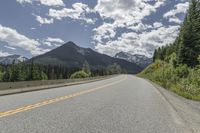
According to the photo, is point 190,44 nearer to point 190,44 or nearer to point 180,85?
point 190,44

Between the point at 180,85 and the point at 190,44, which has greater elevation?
the point at 190,44

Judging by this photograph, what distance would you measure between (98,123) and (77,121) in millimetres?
608

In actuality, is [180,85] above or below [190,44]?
below

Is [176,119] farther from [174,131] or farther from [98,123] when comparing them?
[98,123]

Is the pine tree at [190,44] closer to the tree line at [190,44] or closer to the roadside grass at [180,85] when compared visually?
the tree line at [190,44]

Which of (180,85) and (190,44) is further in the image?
(190,44)

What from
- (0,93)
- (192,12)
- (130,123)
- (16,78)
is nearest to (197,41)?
(192,12)

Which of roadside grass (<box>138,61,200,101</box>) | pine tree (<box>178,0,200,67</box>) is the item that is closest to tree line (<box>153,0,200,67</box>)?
pine tree (<box>178,0,200,67</box>)

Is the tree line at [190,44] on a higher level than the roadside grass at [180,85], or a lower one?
higher

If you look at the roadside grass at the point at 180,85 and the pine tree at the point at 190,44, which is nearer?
the roadside grass at the point at 180,85

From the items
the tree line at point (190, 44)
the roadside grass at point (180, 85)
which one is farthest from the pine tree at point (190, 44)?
the roadside grass at point (180, 85)

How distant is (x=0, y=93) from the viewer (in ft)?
56.0

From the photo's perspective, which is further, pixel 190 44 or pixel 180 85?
pixel 190 44

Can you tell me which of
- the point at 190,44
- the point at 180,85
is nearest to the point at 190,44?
the point at 190,44
